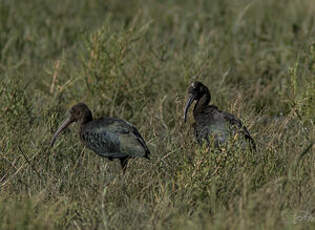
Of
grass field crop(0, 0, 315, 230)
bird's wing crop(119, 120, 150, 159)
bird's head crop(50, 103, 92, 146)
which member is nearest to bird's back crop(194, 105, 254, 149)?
grass field crop(0, 0, 315, 230)

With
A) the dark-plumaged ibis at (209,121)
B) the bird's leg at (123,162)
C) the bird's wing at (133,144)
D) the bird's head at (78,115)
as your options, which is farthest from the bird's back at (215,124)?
the bird's head at (78,115)

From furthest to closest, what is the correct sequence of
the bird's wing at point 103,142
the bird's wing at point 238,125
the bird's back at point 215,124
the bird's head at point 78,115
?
the bird's head at point 78,115 < the bird's wing at point 103,142 < the bird's back at point 215,124 < the bird's wing at point 238,125

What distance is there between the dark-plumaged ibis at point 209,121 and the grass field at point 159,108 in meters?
0.12

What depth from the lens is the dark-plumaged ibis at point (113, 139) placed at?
6281mm

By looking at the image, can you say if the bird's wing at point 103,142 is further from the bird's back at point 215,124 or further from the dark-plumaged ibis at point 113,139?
the bird's back at point 215,124

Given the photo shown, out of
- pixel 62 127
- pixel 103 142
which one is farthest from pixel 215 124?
pixel 62 127

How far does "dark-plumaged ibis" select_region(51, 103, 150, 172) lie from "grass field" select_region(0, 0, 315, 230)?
0.41 feet

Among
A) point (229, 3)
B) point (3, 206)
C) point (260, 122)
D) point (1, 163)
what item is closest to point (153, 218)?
point (3, 206)

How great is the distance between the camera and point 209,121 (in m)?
6.61

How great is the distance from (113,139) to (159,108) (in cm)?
105

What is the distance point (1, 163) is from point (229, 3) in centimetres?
670

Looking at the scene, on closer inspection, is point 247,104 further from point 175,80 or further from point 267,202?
point 267,202

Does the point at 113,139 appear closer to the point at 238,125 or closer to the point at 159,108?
the point at 159,108

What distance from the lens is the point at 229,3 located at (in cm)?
1168
